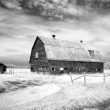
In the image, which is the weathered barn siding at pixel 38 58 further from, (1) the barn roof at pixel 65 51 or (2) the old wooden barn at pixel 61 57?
(1) the barn roof at pixel 65 51

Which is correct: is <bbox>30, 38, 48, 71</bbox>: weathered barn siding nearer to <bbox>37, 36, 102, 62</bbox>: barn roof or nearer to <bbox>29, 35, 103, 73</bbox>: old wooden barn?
<bbox>29, 35, 103, 73</bbox>: old wooden barn

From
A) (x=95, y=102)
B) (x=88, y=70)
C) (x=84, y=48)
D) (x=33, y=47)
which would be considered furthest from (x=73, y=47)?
(x=95, y=102)

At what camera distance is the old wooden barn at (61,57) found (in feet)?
Answer: 103

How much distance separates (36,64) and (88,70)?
11.9 m

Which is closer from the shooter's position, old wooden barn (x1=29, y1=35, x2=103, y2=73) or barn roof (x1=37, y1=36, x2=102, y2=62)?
old wooden barn (x1=29, y1=35, x2=103, y2=73)

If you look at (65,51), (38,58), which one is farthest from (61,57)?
(38,58)

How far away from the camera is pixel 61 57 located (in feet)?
106

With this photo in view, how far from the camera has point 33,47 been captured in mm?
35375

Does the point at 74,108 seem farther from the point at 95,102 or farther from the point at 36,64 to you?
the point at 36,64

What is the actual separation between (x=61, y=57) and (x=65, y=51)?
2449mm

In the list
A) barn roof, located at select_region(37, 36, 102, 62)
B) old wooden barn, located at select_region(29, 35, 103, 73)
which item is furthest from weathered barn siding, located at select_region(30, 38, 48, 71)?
barn roof, located at select_region(37, 36, 102, 62)

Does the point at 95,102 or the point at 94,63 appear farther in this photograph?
the point at 94,63

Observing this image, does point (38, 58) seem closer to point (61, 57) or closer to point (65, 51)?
point (61, 57)

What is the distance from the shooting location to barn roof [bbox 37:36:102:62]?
105ft
